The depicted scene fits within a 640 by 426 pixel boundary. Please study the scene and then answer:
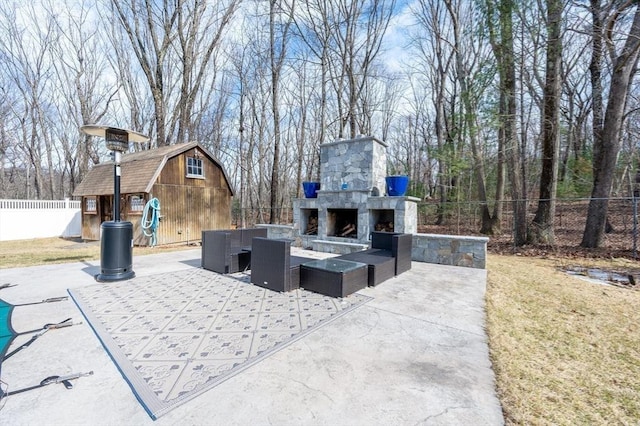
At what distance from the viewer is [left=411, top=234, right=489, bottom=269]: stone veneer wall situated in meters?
5.57

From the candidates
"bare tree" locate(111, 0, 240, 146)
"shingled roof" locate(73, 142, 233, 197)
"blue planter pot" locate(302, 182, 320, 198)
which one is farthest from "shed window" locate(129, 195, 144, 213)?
"blue planter pot" locate(302, 182, 320, 198)

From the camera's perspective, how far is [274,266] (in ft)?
12.9

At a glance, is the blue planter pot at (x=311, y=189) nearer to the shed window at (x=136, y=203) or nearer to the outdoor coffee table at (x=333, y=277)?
the outdoor coffee table at (x=333, y=277)

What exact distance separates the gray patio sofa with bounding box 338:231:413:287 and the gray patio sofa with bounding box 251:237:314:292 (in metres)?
1.08

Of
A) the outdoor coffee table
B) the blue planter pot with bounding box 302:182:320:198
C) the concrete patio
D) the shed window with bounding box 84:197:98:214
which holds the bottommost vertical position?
the concrete patio

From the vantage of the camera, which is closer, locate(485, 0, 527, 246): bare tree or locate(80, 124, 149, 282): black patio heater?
locate(80, 124, 149, 282): black patio heater

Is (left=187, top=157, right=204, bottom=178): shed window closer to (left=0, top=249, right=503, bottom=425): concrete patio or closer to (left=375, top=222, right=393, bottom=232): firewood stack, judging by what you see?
(left=375, top=222, right=393, bottom=232): firewood stack

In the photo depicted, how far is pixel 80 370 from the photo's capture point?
2039mm

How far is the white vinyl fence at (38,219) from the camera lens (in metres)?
10.8

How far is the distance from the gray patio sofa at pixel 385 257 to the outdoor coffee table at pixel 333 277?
0.73 feet

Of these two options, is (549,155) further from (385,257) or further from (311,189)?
(311,189)

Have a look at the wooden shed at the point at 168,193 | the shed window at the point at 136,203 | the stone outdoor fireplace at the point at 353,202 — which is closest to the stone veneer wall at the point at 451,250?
the stone outdoor fireplace at the point at 353,202

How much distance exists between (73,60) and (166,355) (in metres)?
20.2

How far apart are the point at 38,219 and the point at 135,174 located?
249 inches
